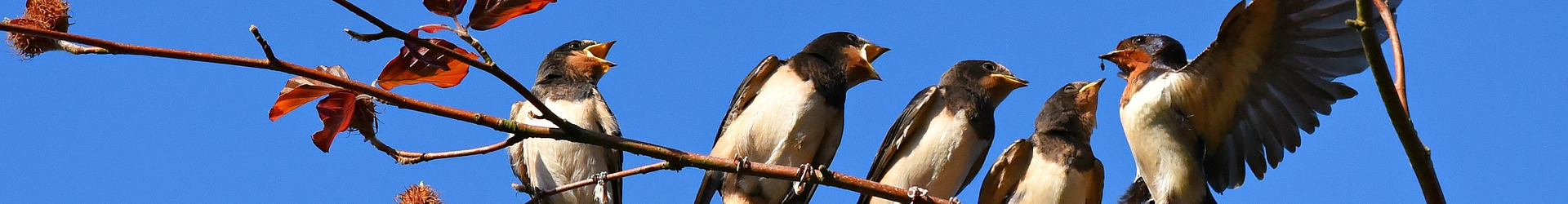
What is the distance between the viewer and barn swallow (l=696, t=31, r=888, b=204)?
6441 mm

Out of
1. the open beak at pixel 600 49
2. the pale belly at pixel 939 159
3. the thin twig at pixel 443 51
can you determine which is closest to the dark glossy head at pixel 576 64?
the open beak at pixel 600 49

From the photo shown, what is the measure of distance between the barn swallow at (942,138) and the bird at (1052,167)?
0.15 metres

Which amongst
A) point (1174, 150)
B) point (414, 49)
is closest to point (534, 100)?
point (414, 49)

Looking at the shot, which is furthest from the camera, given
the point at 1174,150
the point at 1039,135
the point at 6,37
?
the point at 1039,135

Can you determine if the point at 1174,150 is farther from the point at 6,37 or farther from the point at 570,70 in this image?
the point at 6,37

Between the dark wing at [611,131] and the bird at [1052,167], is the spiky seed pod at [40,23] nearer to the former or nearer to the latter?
the dark wing at [611,131]

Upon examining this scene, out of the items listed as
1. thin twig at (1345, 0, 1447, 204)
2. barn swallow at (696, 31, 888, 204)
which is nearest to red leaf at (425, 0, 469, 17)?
thin twig at (1345, 0, 1447, 204)

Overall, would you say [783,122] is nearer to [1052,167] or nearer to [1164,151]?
[1052,167]

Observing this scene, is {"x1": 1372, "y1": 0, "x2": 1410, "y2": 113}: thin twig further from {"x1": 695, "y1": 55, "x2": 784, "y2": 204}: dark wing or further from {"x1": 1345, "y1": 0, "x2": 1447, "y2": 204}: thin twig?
{"x1": 695, "y1": 55, "x2": 784, "y2": 204}: dark wing

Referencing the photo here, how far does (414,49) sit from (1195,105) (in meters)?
3.21

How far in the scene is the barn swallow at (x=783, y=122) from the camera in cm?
644

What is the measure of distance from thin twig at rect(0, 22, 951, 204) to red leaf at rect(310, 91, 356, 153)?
0.38 ft

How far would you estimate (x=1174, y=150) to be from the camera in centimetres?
577

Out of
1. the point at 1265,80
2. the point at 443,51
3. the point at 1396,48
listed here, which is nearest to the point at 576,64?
the point at 1265,80
